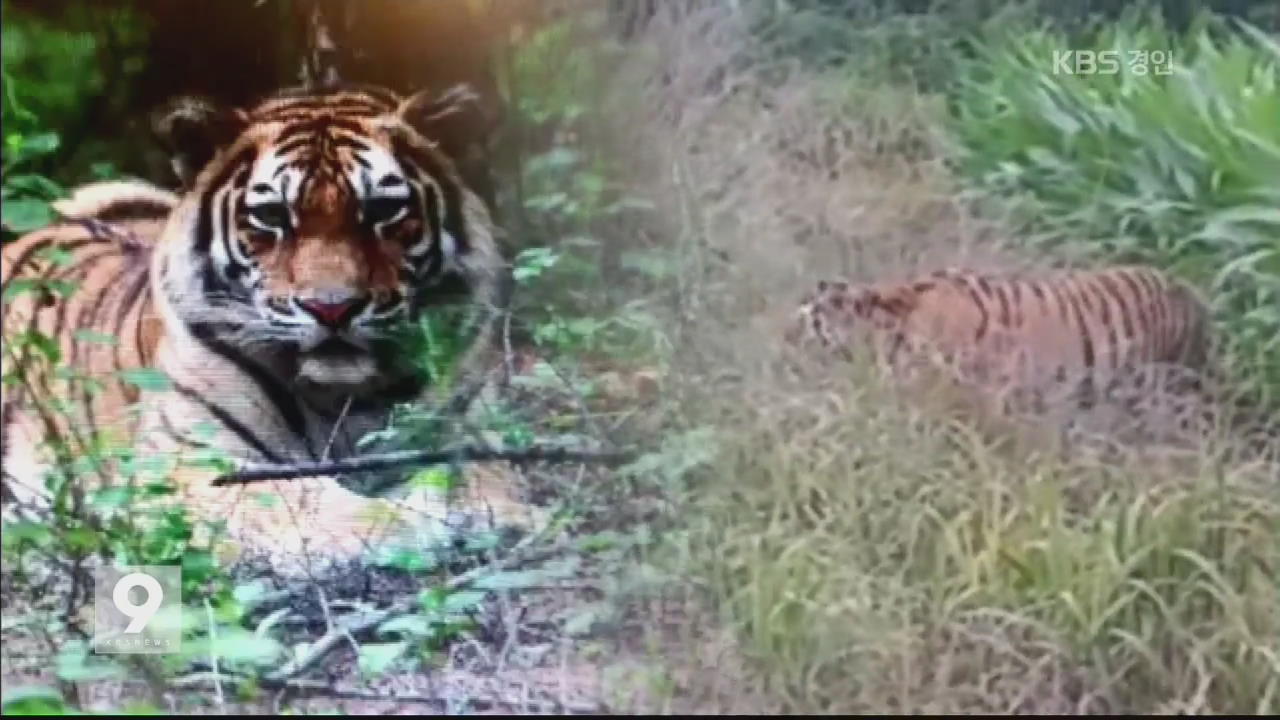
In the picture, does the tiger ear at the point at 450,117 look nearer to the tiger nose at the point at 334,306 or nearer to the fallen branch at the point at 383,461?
the tiger nose at the point at 334,306

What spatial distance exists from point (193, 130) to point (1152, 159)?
1.16m

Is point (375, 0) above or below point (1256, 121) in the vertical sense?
above

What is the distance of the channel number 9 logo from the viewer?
183 centimetres

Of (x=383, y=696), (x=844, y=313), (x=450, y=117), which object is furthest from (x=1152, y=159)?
(x=383, y=696)

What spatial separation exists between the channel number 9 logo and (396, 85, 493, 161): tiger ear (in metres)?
0.62

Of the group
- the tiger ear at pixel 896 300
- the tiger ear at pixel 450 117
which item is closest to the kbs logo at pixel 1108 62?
the tiger ear at pixel 896 300

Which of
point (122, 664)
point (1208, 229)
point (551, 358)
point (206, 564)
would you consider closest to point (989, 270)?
point (1208, 229)

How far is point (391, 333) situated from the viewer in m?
1.85

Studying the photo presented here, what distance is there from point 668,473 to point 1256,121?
833 millimetres

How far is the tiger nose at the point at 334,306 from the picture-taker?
1.83 metres

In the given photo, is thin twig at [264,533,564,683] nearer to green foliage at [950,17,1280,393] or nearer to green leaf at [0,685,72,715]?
green leaf at [0,685,72,715]

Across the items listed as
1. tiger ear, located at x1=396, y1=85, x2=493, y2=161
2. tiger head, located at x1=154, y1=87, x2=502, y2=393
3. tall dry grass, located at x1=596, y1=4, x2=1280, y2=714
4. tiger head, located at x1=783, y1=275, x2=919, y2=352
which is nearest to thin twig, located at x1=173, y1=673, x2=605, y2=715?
tall dry grass, located at x1=596, y1=4, x2=1280, y2=714

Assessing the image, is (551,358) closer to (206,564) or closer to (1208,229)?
(206,564)

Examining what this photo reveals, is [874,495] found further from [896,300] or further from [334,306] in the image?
[334,306]
